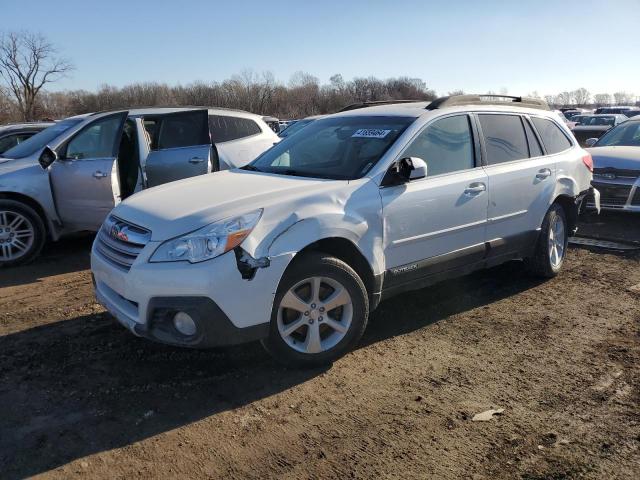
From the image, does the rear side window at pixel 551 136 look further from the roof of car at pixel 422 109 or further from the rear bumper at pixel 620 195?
the rear bumper at pixel 620 195

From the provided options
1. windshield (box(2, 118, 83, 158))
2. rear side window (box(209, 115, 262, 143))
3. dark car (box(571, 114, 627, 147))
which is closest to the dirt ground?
windshield (box(2, 118, 83, 158))

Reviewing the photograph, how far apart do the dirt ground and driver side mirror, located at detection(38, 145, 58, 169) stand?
2.04 metres

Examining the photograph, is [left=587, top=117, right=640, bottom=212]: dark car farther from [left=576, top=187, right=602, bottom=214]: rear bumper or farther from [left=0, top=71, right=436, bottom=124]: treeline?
[left=0, top=71, right=436, bottom=124]: treeline

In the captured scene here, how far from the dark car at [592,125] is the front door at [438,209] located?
15.9m

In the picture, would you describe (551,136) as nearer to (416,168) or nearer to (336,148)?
(416,168)

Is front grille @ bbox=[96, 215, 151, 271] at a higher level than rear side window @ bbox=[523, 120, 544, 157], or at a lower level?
lower

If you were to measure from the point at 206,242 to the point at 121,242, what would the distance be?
792 millimetres

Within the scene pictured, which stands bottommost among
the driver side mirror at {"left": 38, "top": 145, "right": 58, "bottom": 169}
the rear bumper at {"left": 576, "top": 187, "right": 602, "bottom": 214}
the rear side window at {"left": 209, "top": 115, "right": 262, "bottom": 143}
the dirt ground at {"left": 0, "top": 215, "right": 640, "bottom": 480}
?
the dirt ground at {"left": 0, "top": 215, "right": 640, "bottom": 480}

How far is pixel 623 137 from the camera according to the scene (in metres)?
9.74

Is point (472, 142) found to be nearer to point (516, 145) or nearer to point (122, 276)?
point (516, 145)

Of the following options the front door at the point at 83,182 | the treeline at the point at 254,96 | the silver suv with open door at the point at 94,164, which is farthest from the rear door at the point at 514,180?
the treeline at the point at 254,96

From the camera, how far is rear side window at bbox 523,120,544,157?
538cm

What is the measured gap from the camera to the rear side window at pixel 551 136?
5578 mm

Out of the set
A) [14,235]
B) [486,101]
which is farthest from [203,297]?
[14,235]
